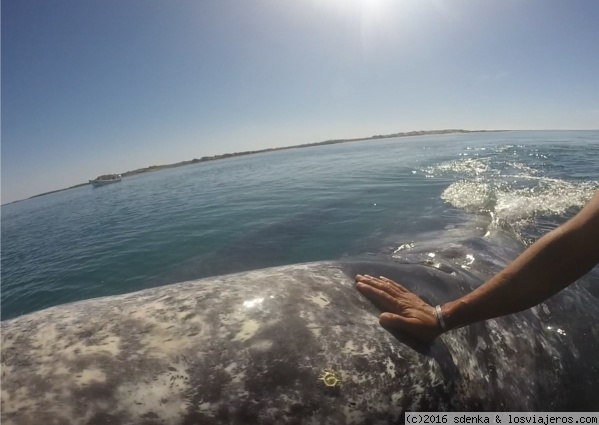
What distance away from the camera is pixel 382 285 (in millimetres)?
3029

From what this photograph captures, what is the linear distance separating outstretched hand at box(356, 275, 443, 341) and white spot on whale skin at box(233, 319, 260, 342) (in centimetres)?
104

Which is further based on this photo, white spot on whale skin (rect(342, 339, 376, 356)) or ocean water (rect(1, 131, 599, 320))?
ocean water (rect(1, 131, 599, 320))

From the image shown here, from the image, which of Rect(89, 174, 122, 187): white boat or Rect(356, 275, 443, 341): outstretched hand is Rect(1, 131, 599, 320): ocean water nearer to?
Rect(356, 275, 443, 341): outstretched hand

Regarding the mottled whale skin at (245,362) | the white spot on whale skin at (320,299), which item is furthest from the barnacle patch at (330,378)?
the white spot on whale skin at (320,299)

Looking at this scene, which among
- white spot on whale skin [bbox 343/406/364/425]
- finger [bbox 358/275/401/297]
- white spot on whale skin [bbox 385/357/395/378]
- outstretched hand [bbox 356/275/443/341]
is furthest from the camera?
finger [bbox 358/275/401/297]

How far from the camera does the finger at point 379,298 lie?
9.22 ft

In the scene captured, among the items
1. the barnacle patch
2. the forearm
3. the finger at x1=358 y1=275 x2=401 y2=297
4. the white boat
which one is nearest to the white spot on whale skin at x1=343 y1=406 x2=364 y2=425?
the barnacle patch

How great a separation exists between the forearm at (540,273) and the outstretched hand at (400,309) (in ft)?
0.57

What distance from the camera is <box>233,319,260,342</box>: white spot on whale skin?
2.35 m

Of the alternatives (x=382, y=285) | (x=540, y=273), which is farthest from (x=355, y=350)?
(x=540, y=273)

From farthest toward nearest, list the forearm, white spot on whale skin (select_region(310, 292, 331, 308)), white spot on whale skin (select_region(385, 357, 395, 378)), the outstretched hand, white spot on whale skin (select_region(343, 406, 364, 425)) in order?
1. white spot on whale skin (select_region(310, 292, 331, 308))
2. the outstretched hand
3. white spot on whale skin (select_region(385, 357, 395, 378))
4. white spot on whale skin (select_region(343, 406, 364, 425))
5. the forearm

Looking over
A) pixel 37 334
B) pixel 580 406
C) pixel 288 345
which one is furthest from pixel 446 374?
pixel 37 334

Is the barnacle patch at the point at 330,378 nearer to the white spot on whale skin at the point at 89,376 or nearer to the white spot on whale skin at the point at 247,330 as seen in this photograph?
the white spot on whale skin at the point at 247,330

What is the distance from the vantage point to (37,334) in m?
2.32
